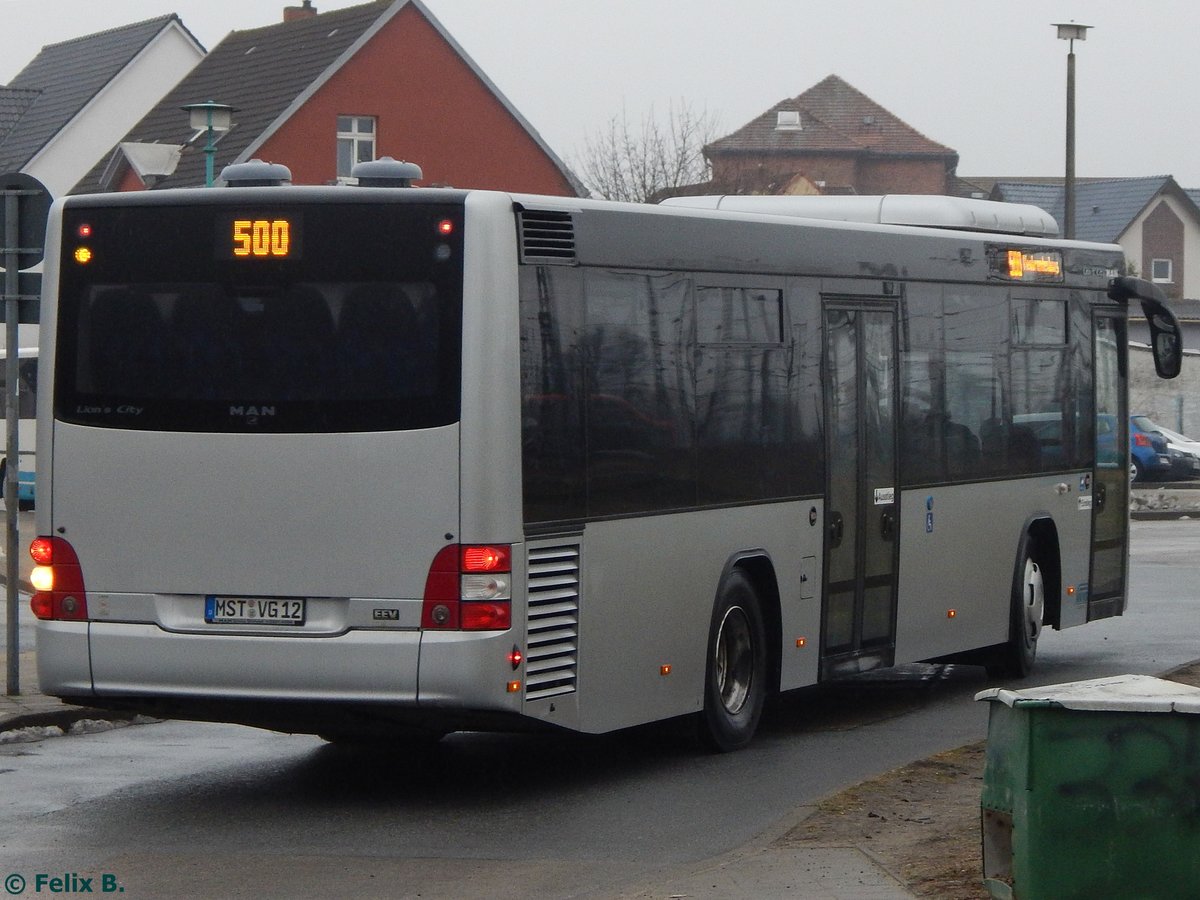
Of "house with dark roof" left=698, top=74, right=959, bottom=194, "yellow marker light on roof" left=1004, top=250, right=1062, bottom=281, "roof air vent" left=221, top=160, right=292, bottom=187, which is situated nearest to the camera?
"roof air vent" left=221, top=160, right=292, bottom=187

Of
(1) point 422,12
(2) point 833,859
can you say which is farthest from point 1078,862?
(1) point 422,12

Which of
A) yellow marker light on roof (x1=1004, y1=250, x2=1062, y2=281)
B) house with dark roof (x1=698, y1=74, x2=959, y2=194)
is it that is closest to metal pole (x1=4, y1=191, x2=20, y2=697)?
yellow marker light on roof (x1=1004, y1=250, x2=1062, y2=281)

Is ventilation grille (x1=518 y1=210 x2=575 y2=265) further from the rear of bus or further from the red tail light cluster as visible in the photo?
the red tail light cluster

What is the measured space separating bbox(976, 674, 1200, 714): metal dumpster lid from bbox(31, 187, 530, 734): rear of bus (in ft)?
10.2

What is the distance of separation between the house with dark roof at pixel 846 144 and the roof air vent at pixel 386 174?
94.1 meters

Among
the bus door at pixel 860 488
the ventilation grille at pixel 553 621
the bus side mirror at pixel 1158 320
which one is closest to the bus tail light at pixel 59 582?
the ventilation grille at pixel 553 621

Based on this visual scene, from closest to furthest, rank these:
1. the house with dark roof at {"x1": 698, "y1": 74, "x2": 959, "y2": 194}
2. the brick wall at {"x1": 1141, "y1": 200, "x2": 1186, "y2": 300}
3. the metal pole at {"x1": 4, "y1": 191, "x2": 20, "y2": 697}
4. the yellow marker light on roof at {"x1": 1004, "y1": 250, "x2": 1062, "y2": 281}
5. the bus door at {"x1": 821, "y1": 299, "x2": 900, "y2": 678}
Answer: the bus door at {"x1": 821, "y1": 299, "x2": 900, "y2": 678}, the metal pole at {"x1": 4, "y1": 191, "x2": 20, "y2": 697}, the yellow marker light on roof at {"x1": 1004, "y1": 250, "x2": 1062, "y2": 281}, the brick wall at {"x1": 1141, "y1": 200, "x2": 1186, "y2": 300}, the house with dark roof at {"x1": 698, "y1": 74, "x2": 959, "y2": 194}

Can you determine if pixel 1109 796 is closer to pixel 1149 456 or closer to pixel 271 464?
pixel 271 464

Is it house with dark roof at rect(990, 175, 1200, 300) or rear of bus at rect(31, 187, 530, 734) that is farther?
house with dark roof at rect(990, 175, 1200, 300)

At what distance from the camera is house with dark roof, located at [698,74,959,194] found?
106 metres


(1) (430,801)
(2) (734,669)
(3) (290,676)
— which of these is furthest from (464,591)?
(2) (734,669)

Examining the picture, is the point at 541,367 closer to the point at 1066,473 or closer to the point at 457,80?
the point at 1066,473

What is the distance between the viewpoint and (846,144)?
10644cm

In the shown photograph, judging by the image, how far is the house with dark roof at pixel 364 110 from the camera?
160ft
